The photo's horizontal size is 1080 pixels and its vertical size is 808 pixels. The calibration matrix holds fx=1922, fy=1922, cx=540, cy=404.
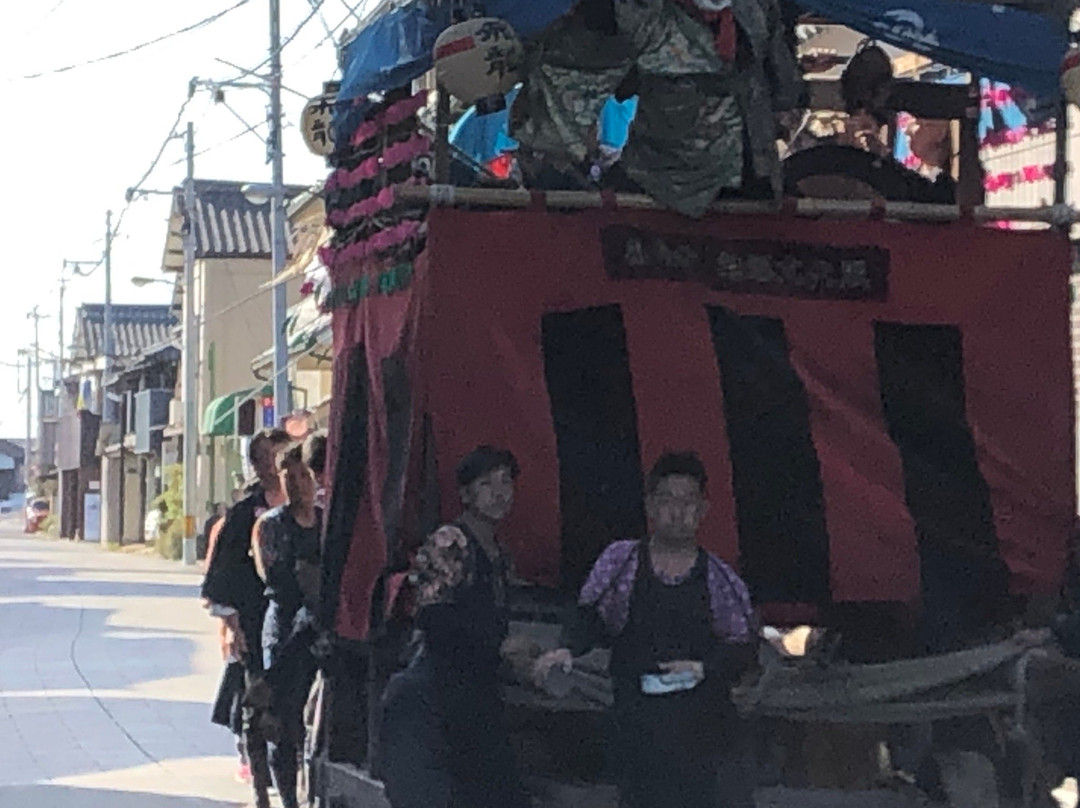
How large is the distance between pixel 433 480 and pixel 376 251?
1.11m

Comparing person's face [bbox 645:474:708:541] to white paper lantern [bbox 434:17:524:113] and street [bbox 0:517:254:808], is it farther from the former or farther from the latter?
street [bbox 0:517:254:808]

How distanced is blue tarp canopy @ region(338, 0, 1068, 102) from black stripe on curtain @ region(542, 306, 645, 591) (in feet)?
3.55

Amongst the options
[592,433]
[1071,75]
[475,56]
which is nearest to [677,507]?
[592,433]

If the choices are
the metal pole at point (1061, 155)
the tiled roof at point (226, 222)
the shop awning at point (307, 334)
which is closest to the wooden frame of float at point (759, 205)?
the metal pole at point (1061, 155)

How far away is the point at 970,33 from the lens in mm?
7160

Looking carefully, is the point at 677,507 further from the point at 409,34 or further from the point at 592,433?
the point at 409,34

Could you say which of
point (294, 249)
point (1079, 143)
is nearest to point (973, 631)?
point (1079, 143)

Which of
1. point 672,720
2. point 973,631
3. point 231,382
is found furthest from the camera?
point 231,382

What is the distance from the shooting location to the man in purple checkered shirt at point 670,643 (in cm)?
604

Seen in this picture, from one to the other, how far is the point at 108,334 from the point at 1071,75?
59.0m

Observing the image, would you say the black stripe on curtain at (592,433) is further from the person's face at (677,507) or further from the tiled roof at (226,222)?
the tiled roof at (226,222)

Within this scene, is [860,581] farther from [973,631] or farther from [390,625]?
[390,625]

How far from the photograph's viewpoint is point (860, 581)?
7.02 meters

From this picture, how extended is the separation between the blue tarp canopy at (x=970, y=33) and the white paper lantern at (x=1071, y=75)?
3cm
